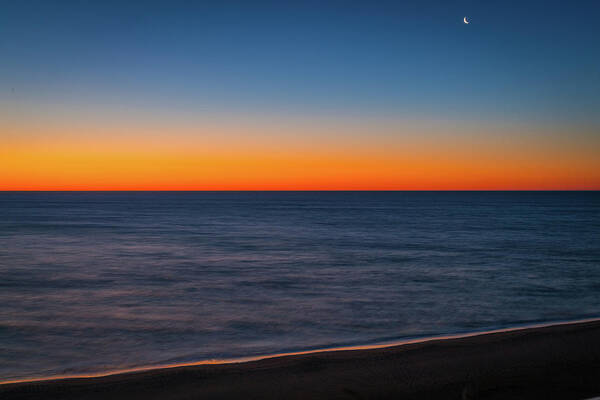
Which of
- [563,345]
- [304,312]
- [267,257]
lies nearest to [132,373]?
[304,312]

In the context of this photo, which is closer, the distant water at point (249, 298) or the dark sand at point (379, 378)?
the dark sand at point (379, 378)

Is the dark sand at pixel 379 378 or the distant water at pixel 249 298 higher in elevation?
the dark sand at pixel 379 378

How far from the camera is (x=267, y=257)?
23172mm

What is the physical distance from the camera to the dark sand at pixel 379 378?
6.11 m

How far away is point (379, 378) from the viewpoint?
6664 millimetres

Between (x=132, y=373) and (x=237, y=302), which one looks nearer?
(x=132, y=373)

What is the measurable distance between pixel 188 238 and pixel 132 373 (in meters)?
26.8

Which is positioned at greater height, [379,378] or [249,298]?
[379,378]

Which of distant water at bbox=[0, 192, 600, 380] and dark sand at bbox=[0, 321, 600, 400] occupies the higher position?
dark sand at bbox=[0, 321, 600, 400]

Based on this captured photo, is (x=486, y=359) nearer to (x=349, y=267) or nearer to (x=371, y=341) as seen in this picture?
(x=371, y=341)

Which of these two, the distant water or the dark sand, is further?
the distant water

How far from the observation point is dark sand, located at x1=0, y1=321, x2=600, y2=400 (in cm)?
611

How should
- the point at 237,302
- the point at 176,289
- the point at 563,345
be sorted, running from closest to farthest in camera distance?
1. the point at 563,345
2. the point at 237,302
3. the point at 176,289

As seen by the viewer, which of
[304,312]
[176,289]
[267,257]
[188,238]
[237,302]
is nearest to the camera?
[304,312]
